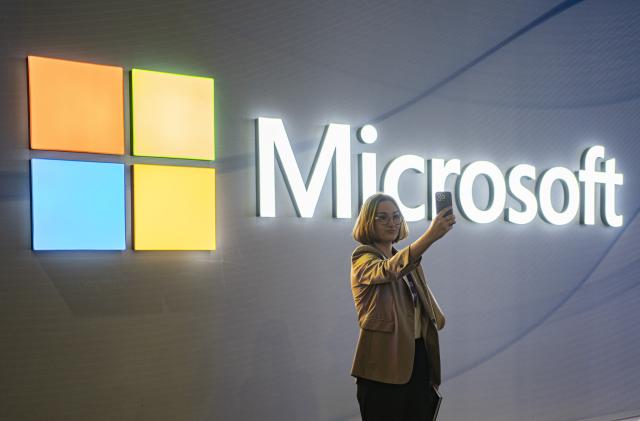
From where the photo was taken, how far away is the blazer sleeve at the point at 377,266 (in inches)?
95.8

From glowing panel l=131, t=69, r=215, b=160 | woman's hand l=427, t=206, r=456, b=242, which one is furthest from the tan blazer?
glowing panel l=131, t=69, r=215, b=160

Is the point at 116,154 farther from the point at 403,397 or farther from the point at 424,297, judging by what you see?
the point at 403,397

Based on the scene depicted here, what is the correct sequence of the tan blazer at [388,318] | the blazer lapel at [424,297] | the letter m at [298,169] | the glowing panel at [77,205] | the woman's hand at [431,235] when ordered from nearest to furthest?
1. the woman's hand at [431,235]
2. the tan blazer at [388,318]
3. the blazer lapel at [424,297]
4. the glowing panel at [77,205]
5. the letter m at [298,169]

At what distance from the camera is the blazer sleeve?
7.98 ft

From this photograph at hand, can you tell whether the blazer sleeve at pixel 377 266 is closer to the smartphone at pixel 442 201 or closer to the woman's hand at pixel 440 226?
the woman's hand at pixel 440 226

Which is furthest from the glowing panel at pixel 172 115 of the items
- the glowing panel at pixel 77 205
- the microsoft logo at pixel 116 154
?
the glowing panel at pixel 77 205

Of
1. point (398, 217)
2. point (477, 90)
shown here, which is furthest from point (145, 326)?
point (477, 90)

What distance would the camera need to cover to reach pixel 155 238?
310cm

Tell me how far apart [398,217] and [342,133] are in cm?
105

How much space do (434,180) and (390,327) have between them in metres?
1.59

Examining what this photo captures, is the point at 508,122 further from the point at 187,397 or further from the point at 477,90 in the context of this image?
the point at 187,397

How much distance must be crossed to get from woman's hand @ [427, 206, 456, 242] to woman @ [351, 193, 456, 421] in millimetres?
17

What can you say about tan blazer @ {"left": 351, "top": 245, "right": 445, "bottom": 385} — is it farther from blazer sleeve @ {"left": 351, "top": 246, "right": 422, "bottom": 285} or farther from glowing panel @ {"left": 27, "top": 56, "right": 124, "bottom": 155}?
glowing panel @ {"left": 27, "top": 56, "right": 124, "bottom": 155}

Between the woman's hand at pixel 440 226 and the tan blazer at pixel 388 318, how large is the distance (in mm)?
136
